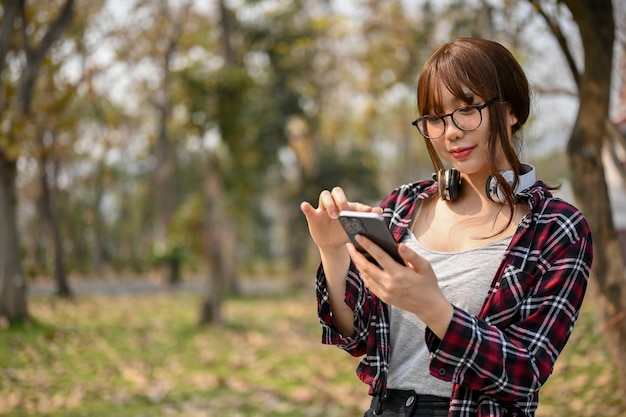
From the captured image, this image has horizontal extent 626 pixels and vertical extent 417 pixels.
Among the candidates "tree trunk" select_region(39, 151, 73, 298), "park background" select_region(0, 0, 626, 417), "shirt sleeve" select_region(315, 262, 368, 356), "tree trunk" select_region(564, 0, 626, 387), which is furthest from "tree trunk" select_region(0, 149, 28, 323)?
"shirt sleeve" select_region(315, 262, 368, 356)

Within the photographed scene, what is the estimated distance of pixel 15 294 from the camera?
10750mm

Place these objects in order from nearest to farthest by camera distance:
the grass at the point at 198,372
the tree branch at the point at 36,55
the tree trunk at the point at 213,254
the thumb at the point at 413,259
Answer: the thumb at the point at 413,259
the grass at the point at 198,372
the tree branch at the point at 36,55
the tree trunk at the point at 213,254

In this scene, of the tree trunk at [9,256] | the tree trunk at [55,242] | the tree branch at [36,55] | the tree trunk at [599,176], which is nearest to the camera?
the tree trunk at [599,176]

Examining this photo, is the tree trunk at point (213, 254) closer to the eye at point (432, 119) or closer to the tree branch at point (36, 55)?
the tree branch at point (36, 55)

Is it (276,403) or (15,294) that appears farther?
(15,294)

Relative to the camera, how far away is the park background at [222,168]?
22.9 feet

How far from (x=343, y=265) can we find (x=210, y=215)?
440 inches

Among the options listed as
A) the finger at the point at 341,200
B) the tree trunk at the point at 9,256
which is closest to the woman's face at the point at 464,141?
the finger at the point at 341,200

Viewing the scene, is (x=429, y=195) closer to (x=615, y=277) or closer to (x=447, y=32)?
(x=615, y=277)

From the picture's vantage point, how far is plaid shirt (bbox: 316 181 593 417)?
4.84 feet

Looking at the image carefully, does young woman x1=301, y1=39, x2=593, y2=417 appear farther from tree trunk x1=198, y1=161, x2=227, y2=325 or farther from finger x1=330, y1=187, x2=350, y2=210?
tree trunk x1=198, y1=161, x2=227, y2=325

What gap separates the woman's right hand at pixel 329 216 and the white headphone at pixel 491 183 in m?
0.24

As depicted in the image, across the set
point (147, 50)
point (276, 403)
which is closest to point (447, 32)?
point (147, 50)

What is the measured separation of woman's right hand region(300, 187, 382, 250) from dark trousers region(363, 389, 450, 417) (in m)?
0.36
